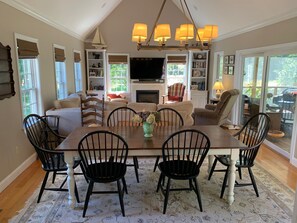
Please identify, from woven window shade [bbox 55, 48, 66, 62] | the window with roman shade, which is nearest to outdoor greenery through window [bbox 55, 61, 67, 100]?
woven window shade [bbox 55, 48, 66, 62]

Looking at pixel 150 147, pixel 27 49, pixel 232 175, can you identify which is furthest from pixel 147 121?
pixel 27 49

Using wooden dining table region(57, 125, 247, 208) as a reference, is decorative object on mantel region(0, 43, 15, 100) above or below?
above

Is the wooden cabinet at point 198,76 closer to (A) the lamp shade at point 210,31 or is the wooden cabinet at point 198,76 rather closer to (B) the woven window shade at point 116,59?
(B) the woven window shade at point 116,59

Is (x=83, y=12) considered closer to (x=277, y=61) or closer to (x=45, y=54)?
(x=45, y=54)

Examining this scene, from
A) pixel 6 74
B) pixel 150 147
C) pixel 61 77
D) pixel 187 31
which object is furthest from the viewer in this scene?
pixel 61 77

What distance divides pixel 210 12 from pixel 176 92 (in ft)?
9.91

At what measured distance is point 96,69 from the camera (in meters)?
8.83

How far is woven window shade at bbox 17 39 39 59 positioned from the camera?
3.72 metres

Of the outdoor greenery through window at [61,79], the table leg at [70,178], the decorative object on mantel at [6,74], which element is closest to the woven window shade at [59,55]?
the outdoor greenery through window at [61,79]

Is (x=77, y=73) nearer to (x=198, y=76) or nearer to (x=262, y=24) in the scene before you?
(x=198, y=76)

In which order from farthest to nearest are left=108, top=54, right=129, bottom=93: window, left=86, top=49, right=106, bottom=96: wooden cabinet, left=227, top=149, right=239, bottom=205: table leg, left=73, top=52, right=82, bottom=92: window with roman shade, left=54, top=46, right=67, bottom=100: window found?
left=108, top=54, right=129, bottom=93: window → left=86, top=49, right=106, bottom=96: wooden cabinet → left=73, top=52, right=82, bottom=92: window with roman shade → left=54, top=46, right=67, bottom=100: window → left=227, top=149, right=239, bottom=205: table leg

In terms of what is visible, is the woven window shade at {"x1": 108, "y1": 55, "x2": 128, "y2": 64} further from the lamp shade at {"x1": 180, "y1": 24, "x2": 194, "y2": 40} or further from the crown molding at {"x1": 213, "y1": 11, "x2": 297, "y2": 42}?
the lamp shade at {"x1": 180, "y1": 24, "x2": 194, "y2": 40}

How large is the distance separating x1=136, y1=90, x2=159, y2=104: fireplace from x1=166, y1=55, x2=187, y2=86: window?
2.26ft

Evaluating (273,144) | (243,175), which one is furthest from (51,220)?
(273,144)
